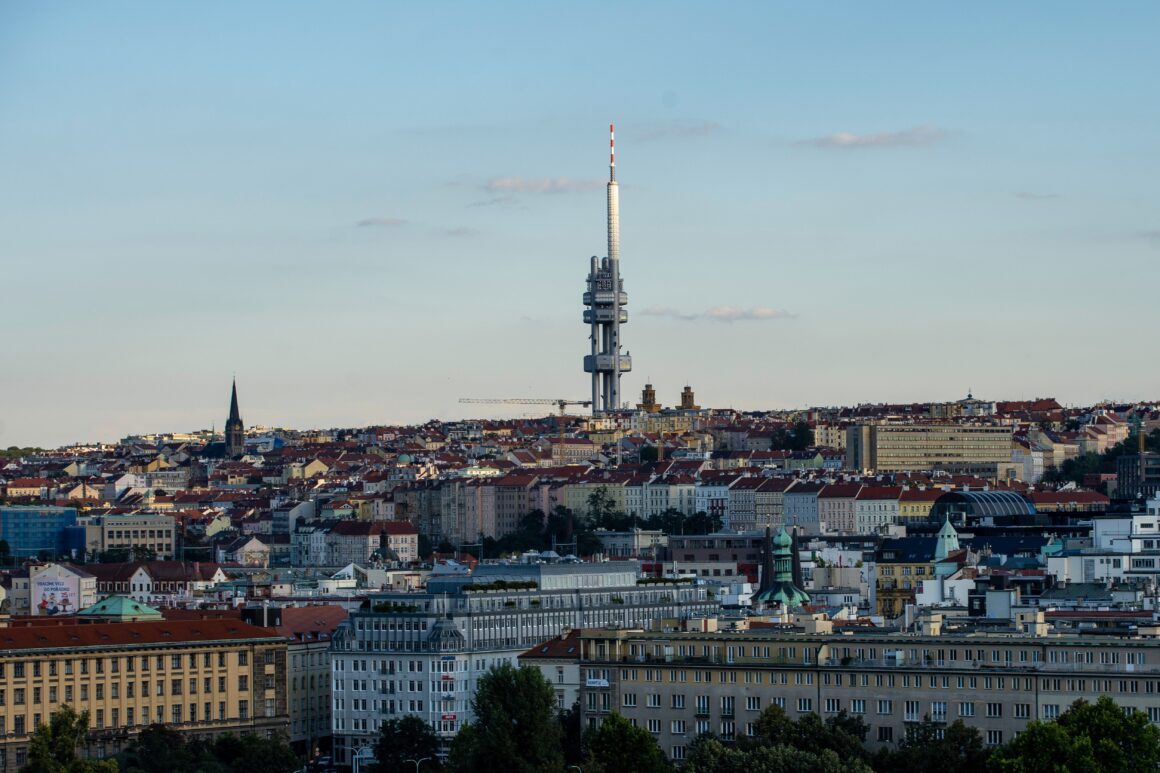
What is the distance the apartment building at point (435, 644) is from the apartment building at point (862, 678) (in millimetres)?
9831

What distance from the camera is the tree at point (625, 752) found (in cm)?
6031

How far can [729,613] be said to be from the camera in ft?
277

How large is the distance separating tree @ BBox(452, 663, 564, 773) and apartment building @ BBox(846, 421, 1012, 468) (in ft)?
372

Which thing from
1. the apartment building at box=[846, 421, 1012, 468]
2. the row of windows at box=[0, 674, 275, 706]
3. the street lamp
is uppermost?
the apartment building at box=[846, 421, 1012, 468]

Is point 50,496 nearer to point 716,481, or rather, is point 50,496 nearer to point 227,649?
point 716,481

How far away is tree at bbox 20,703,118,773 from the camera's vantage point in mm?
68438

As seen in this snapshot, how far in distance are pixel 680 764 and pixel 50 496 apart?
133 metres

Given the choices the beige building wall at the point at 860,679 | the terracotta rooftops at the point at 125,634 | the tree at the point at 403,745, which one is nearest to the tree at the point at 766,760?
the beige building wall at the point at 860,679

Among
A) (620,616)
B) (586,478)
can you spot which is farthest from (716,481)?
(620,616)

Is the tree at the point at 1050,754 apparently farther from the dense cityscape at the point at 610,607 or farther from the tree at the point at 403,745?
the tree at the point at 403,745

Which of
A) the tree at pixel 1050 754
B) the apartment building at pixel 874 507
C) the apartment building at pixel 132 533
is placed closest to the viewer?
the tree at pixel 1050 754

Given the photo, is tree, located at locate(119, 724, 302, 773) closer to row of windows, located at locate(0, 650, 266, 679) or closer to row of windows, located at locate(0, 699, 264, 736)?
row of windows, located at locate(0, 699, 264, 736)

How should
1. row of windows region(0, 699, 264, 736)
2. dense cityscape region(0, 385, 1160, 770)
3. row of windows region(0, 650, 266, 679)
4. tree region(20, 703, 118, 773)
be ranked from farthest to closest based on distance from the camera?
row of windows region(0, 650, 266, 679) < row of windows region(0, 699, 264, 736) < tree region(20, 703, 118, 773) < dense cityscape region(0, 385, 1160, 770)

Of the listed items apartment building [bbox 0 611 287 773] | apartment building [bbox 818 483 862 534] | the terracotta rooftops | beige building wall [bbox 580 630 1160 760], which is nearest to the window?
beige building wall [bbox 580 630 1160 760]
